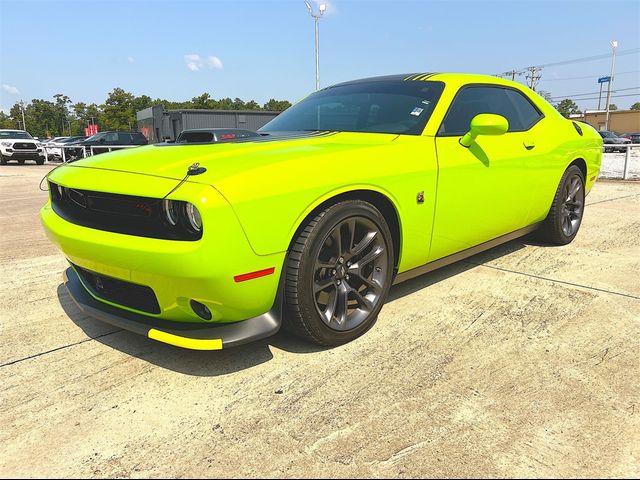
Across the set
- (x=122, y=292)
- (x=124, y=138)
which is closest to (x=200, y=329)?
(x=122, y=292)

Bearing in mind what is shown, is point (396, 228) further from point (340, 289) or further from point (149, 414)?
point (149, 414)

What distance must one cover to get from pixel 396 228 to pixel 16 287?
290 cm

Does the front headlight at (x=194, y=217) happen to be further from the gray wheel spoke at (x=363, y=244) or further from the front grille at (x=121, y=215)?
the gray wheel spoke at (x=363, y=244)

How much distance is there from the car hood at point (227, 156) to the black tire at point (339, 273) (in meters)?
0.34

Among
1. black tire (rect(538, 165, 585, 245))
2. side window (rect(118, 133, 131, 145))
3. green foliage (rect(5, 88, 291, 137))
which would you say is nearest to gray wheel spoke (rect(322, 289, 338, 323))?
black tire (rect(538, 165, 585, 245))

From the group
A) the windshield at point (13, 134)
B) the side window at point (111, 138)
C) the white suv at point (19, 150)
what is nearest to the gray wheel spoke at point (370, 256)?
the side window at point (111, 138)

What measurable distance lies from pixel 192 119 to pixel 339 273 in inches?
878

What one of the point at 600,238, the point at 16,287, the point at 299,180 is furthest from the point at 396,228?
the point at 600,238

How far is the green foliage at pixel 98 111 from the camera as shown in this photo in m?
73.0

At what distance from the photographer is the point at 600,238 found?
497 centimetres

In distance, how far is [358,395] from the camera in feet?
7.08

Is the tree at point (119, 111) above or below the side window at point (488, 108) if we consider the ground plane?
above

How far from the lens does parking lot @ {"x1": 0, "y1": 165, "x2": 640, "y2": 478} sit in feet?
5.77

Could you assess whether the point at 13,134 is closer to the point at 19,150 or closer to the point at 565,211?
the point at 19,150
